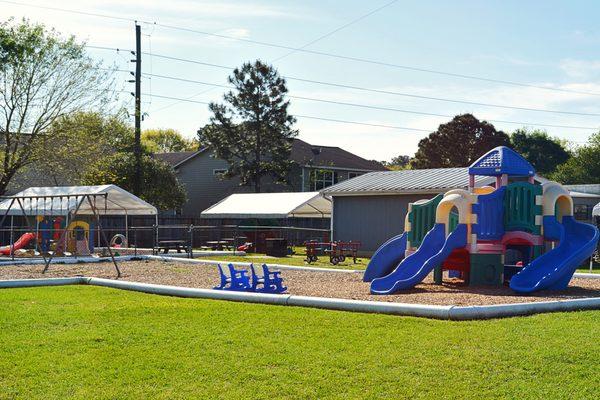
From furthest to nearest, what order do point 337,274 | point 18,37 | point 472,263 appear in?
point 18,37, point 337,274, point 472,263

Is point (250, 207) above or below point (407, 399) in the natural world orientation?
above

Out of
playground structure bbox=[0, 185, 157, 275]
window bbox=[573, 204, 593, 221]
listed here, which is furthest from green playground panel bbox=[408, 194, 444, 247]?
window bbox=[573, 204, 593, 221]

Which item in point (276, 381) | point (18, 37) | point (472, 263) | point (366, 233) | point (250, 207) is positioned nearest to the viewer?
point (276, 381)

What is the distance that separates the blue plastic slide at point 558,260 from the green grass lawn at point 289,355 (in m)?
2.85

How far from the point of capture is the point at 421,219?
55.0 ft

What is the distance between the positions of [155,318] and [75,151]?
2453cm

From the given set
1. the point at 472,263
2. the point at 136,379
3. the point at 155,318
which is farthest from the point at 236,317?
the point at 472,263

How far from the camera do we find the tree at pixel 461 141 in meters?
61.1

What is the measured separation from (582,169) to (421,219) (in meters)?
54.4

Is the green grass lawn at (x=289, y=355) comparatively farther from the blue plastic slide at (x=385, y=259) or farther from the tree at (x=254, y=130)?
the tree at (x=254, y=130)

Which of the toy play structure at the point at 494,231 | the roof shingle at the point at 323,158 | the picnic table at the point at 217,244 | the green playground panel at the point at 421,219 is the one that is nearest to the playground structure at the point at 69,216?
the picnic table at the point at 217,244

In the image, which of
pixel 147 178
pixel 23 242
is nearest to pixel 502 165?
pixel 23 242

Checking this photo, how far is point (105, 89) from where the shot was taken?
35.0m

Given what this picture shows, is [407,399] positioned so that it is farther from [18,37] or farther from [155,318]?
[18,37]
